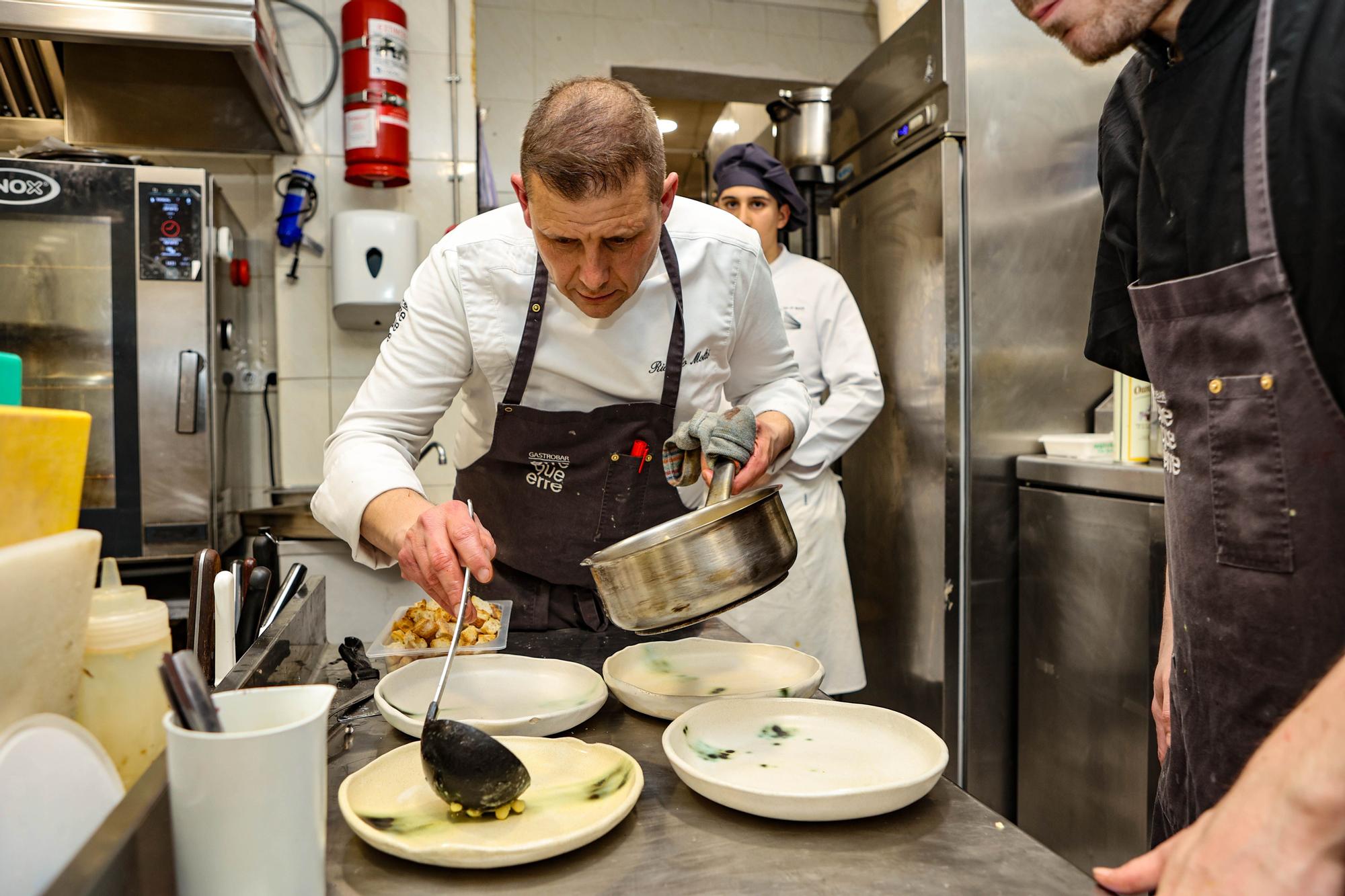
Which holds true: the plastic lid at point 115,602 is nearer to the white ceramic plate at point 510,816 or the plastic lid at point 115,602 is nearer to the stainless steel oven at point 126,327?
the white ceramic plate at point 510,816

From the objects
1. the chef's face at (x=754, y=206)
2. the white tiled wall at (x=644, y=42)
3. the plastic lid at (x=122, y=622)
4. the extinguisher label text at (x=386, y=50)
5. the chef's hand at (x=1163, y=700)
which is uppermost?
the white tiled wall at (x=644, y=42)

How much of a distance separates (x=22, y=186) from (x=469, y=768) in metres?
2.43

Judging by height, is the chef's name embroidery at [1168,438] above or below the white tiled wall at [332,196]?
below

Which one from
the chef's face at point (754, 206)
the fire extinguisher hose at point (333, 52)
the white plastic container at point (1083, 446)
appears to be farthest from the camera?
the fire extinguisher hose at point (333, 52)

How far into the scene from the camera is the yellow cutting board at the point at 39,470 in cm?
60

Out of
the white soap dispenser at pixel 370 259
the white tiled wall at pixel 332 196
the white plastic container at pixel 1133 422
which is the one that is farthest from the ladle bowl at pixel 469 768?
the white tiled wall at pixel 332 196

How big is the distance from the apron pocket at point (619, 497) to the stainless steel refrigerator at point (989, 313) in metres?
1.29

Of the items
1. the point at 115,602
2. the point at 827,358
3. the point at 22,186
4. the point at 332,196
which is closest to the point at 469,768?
the point at 115,602

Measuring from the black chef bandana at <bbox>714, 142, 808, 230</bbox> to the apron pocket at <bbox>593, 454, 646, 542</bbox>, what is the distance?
1.66 m

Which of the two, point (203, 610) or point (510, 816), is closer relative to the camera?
point (510, 816)

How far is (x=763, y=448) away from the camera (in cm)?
145

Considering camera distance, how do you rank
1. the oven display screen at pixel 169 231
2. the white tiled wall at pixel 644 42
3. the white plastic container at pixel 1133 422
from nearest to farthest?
the white plastic container at pixel 1133 422 < the oven display screen at pixel 169 231 < the white tiled wall at pixel 644 42

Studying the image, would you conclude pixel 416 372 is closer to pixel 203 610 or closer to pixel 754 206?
pixel 203 610

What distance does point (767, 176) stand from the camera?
2980 mm
